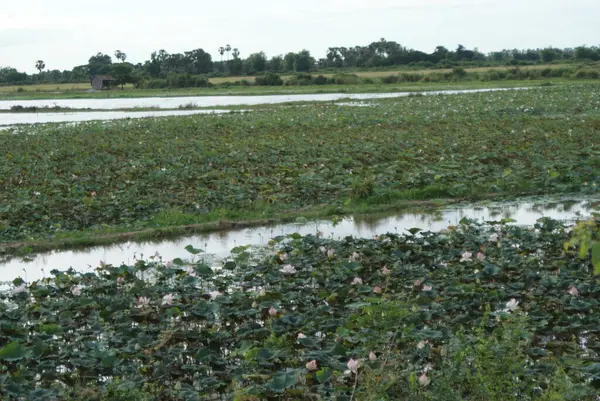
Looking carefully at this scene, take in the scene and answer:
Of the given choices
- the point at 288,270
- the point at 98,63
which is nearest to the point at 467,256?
the point at 288,270

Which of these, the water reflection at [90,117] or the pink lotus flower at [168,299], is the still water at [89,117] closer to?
the water reflection at [90,117]

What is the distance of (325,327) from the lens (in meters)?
5.66

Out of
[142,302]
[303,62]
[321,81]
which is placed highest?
[303,62]

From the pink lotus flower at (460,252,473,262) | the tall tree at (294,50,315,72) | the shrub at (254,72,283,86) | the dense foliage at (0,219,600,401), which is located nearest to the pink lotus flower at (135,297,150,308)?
the dense foliage at (0,219,600,401)

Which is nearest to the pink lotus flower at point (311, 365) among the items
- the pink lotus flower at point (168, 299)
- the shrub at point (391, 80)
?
the pink lotus flower at point (168, 299)

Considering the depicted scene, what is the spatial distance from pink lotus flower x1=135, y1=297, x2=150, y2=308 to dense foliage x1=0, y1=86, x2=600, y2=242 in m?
4.32

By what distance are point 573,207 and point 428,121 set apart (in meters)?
12.0

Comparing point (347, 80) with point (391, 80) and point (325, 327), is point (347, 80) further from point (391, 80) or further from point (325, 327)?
point (325, 327)

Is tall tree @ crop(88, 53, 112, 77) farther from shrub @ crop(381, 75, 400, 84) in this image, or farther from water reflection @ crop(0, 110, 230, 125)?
water reflection @ crop(0, 110, 230, 125)

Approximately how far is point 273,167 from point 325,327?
9590 mm

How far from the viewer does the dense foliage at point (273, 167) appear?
11.7 meters

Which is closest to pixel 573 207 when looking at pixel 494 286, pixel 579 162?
pixel 579 162

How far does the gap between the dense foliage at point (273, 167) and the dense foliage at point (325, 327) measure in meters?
3.75

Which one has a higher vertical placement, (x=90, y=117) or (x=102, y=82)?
(x=102, y=82)
